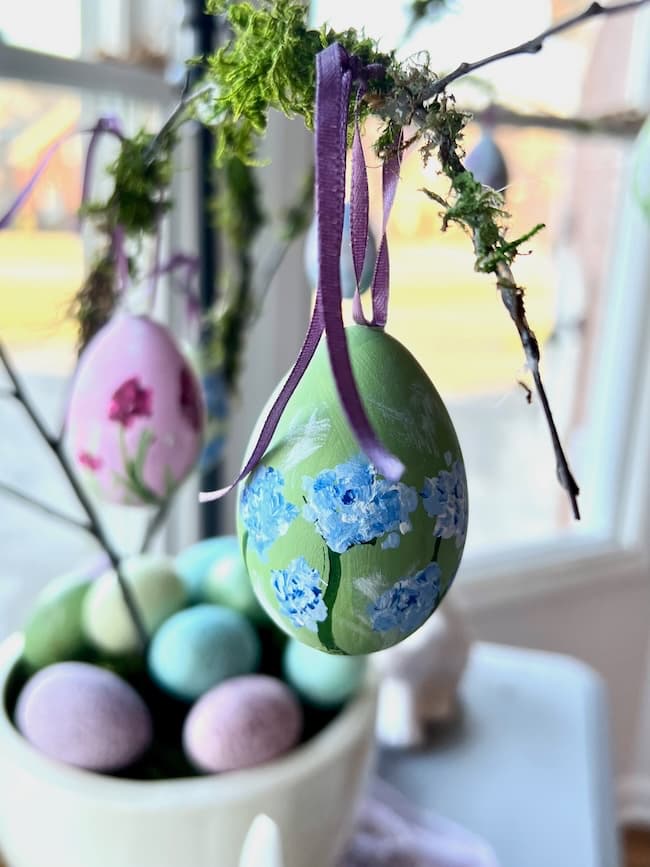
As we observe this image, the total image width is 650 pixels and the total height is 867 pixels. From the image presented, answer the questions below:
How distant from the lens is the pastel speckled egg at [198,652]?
1.37 ft

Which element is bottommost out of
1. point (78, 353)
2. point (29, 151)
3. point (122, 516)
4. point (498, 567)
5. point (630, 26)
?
point (498, 567)

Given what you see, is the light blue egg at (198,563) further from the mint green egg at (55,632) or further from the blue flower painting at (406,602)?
the blue flower painting at (406,602)

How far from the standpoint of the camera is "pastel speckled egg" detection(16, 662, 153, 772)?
385 mm

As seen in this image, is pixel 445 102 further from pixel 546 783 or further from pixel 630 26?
pixel 630 26

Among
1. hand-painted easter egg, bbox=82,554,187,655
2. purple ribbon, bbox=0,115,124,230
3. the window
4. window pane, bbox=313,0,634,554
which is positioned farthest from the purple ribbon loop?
window pane, bbox=313,0,634,554

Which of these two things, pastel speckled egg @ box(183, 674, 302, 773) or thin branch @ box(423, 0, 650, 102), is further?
pastel speckled egg @ box(183, 674, 302, 773)

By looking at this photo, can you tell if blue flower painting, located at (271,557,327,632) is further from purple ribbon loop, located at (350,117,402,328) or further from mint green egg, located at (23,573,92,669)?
mint green egg, located at (23,573,92,669)

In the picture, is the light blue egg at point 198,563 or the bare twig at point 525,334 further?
the light blue egg at point 198,563

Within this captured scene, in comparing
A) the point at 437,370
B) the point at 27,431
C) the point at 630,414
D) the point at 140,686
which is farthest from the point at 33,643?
the point at 630,414

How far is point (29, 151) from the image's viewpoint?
2.15ft

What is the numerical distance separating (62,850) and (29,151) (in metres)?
0.50

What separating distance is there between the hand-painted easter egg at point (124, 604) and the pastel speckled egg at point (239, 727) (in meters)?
0.06

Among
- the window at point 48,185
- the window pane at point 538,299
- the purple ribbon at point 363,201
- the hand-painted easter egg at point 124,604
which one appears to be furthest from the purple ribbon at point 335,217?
the window pane at point 538,299

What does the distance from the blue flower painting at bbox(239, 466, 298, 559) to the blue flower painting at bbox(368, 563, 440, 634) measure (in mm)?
38
